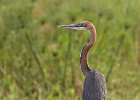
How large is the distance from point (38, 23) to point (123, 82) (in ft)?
8.92

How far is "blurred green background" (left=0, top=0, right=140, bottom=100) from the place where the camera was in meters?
10.0

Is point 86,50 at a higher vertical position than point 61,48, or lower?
higher

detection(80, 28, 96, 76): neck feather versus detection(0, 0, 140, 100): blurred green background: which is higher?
detection(80, 28, 96, 76): neck feather

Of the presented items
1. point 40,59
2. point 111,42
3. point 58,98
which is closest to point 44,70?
point 40,59

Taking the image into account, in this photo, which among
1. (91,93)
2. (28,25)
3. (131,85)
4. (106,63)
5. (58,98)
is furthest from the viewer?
(28,25)

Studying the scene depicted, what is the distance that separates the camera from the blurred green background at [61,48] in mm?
10023

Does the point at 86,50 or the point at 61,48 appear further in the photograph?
the point at 61,48

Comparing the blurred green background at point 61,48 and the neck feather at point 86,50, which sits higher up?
the neck feather at point 86,50

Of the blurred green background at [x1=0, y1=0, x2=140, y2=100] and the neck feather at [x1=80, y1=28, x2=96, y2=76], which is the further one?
the blurred green background at [x1=0, y1=0, x2=140, y2=100]

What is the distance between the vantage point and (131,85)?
10.1 m

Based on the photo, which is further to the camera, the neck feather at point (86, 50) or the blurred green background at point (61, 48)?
the blurred green background at point (61, 48)

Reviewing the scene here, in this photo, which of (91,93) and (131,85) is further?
(131,85)

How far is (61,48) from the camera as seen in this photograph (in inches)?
448

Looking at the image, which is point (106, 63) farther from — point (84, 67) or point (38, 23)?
point (84, 67)
